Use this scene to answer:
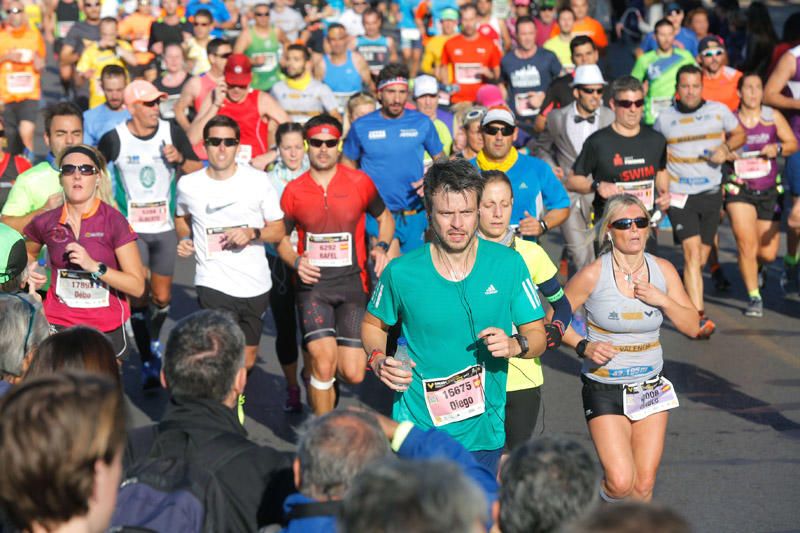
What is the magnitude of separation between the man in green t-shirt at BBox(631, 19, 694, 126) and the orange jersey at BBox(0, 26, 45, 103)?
21.7 ft

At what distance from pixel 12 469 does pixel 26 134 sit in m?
11.5

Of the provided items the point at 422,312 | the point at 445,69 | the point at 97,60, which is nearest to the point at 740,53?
the point at 445,69

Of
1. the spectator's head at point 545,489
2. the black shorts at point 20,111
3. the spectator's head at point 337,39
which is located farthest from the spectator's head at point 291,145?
the black shorts at point 20,111

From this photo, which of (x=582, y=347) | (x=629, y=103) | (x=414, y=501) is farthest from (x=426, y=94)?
(x=414, y=501)

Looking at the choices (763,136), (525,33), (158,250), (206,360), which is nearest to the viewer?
(206,360)

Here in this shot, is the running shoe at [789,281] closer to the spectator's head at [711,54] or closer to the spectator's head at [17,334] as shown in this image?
the spectator's head at [711,54]

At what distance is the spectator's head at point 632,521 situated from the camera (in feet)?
7.36

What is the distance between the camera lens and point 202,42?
51.3 ft

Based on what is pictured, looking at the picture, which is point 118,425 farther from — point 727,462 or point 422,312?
point 727,462

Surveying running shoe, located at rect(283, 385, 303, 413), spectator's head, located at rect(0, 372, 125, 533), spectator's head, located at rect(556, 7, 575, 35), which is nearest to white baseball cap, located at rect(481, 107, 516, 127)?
running shoe, located at rect(283, 385, 303, 413)

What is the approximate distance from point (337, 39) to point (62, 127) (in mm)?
5785

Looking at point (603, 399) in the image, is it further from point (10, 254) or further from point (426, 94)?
point (426, 94)

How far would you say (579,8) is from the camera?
575 inches

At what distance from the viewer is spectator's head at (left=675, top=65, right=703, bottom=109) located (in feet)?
30.9
